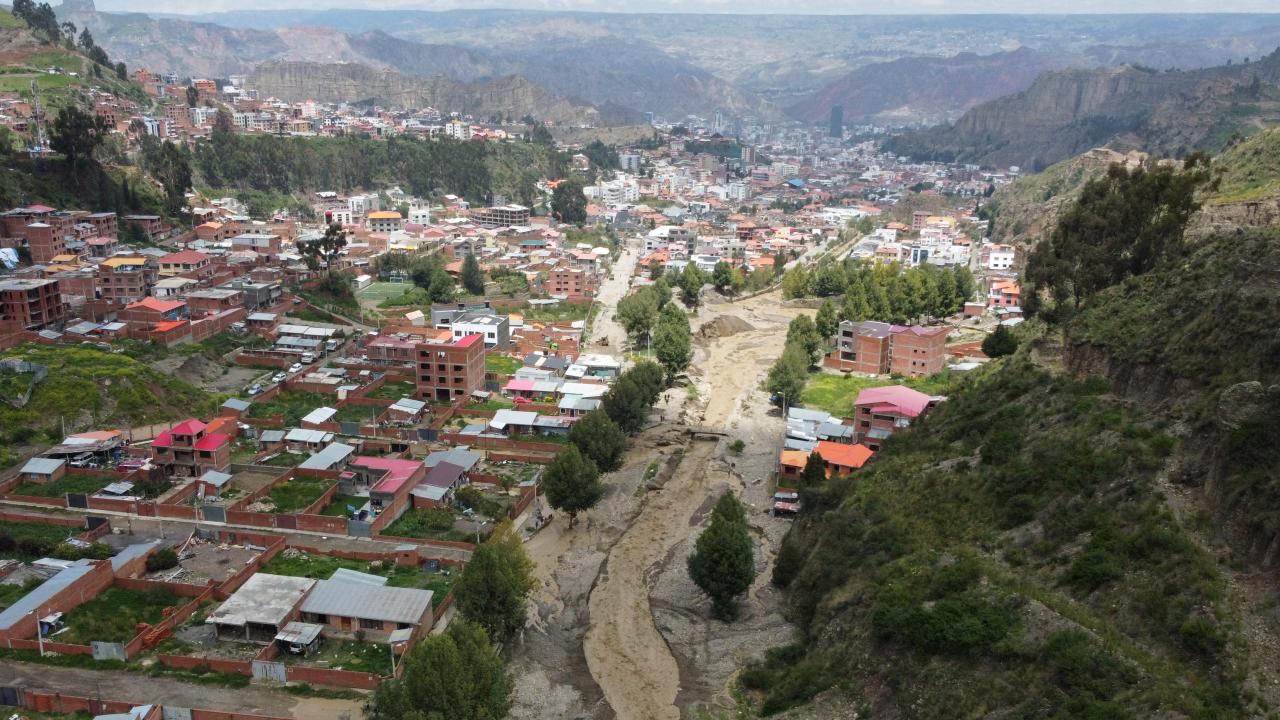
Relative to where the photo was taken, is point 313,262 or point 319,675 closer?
point 319,675

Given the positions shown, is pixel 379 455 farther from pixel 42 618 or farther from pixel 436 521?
pixel 42 618

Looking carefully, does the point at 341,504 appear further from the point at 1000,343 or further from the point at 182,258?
the point at 1000,343

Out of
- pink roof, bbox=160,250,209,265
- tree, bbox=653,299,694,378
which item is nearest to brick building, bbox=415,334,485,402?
tree, bbox=653,299,694,378

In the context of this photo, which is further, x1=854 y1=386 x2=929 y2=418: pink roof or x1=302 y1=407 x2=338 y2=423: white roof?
x1=302 y1=407 x2=338 y2=423: white roof

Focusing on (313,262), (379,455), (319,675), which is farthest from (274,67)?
(319,675)

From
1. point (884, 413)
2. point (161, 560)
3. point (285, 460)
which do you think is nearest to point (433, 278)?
point (285, 460)

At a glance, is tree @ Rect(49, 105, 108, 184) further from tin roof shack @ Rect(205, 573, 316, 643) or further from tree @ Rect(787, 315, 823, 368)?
tin roof shack @ Rect(205, 573, 316, 643)
